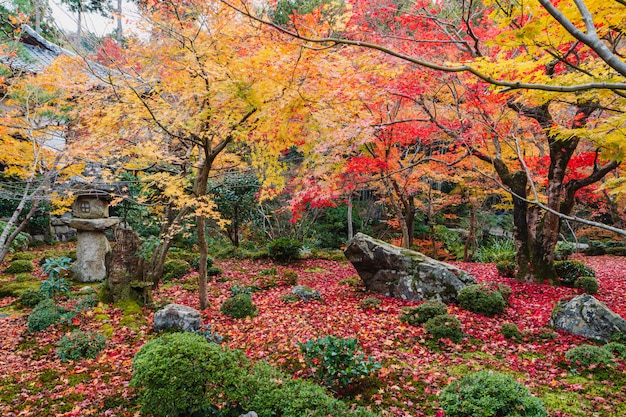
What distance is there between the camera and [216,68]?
18.7 ft

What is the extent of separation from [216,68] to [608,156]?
666 cm

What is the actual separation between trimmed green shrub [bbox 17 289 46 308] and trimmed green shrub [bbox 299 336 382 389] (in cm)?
744

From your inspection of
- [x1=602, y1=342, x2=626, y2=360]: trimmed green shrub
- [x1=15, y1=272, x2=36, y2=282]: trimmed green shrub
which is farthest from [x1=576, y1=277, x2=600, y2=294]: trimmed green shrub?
[x1=15, y1=272, x2=36, y2=282]: trimmed green shrub

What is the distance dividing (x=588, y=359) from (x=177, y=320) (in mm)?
6569

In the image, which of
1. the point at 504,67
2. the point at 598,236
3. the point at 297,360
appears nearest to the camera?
the point at 504,67

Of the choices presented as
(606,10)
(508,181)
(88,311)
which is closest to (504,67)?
(606,10)

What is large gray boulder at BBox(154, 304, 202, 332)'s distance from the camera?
6.24 meters

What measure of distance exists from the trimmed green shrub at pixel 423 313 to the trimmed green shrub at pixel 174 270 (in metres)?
7.52

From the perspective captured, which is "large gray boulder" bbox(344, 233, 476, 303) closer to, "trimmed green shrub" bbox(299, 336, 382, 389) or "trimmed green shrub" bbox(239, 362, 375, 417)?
"trimmed green shrub" bbox(299, 336, 382, 389)

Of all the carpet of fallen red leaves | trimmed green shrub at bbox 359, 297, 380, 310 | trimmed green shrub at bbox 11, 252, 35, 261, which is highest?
trimmed green shrub at bbox 11, 252, 35, 261

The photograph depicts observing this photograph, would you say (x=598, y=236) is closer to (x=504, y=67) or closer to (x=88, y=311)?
(x=504, y=67)

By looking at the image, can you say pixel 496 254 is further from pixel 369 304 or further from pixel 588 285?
pixel 369 304

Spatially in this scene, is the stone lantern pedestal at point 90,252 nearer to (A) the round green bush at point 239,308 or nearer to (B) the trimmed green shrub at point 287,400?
(A) the round green bush at point 239,308

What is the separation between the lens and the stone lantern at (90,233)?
9680 millimetres
